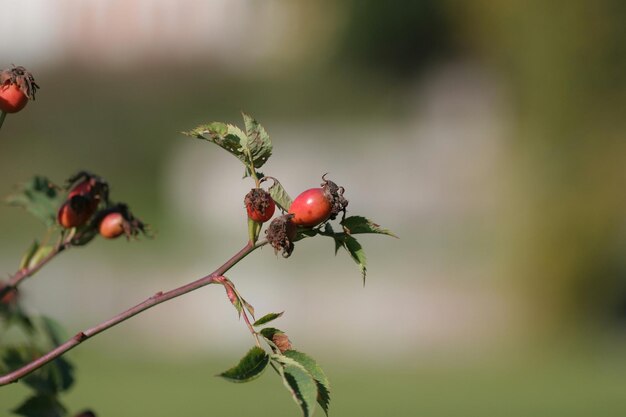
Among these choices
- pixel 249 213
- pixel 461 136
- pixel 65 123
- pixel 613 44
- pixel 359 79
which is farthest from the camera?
pixel 65 123

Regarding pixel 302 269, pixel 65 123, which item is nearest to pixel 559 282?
pixel 302 269

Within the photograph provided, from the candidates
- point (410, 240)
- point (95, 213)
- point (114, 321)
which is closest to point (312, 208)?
point (114, 321)

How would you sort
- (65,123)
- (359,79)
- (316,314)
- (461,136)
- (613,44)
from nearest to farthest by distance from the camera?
(613,44) → (316,314) → (461,136) → (359,79) → (65,123)

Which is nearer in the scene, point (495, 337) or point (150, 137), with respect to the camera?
point (495, 337)

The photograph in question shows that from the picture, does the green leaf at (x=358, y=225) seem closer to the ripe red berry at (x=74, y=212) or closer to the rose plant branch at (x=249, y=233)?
→ the rose plant branch at (x=249, y=233)

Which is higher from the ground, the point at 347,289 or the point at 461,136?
the point at 461,136

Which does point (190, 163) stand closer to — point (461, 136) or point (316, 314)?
point (461, 136)

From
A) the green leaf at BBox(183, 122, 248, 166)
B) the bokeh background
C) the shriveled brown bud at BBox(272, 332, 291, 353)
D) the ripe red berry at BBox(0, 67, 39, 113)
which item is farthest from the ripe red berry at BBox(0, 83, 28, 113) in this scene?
the bokeh background
